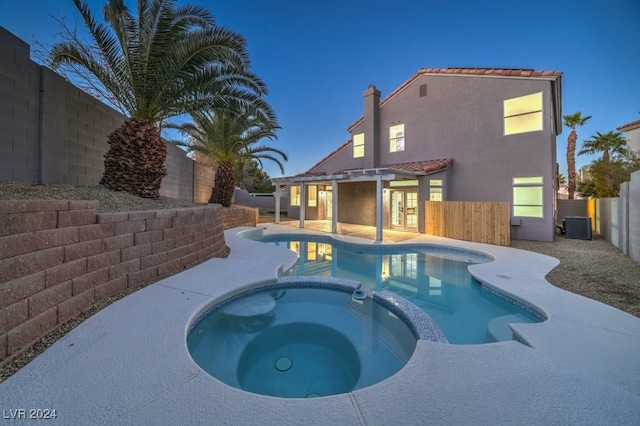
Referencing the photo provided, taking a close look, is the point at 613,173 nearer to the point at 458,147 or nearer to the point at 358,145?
the point at 458,147

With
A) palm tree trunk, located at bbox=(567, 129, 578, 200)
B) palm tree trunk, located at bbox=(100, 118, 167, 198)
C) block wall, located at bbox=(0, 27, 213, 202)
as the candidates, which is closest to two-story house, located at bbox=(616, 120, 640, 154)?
palm tree trunk, located at bbox=(567, 129, 578, 200)

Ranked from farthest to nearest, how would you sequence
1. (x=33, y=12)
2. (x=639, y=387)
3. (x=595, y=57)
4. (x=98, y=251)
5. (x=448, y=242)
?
1. (x=595, y=57)
2. (x=448, y=242)
3. (x=33, y=12)
4. (x=98, y=251)
5. (x=639, y=387)

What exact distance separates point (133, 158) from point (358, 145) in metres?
13.6

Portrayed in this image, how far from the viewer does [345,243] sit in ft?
39.2

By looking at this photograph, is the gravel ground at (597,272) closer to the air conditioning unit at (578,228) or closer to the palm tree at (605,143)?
the air conditioning unit at (578,228)

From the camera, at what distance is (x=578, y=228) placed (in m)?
11.9

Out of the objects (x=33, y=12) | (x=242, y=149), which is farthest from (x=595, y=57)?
(x=33, y=12)

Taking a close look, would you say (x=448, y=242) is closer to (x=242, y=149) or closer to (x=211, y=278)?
(x=211, y=278)

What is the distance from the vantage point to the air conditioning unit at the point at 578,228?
11.6 metres

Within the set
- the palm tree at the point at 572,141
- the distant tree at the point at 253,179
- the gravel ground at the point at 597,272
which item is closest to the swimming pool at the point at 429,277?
the gravel ground at the point at 597,272

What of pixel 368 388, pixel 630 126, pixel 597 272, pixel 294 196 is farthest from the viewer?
pixel 294 196

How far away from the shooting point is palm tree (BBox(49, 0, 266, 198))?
245 inches

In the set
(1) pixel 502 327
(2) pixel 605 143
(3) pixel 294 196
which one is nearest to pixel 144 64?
(1) pixel 502 327

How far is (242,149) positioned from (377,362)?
1389cm
